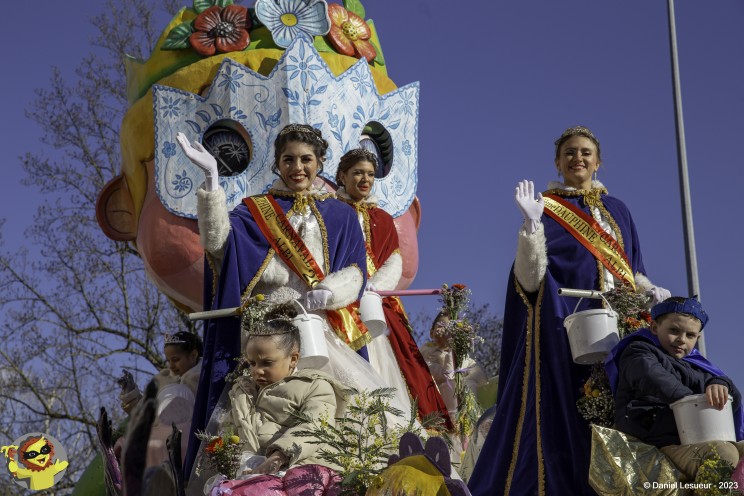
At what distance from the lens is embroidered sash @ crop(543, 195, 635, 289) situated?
6965 mm

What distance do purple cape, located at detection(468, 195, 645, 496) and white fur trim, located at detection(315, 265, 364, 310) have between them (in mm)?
863

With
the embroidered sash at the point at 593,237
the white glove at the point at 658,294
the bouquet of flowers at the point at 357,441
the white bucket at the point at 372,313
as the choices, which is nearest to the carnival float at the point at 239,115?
the white bucket at the point at 372,313

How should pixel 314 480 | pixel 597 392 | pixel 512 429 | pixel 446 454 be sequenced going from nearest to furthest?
pixel 446 454
pixel 314 480
pixel 597 392
pixel 512 429

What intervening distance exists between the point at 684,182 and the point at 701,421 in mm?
5162

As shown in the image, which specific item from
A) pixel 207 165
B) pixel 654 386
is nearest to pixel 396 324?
pixel 207 165

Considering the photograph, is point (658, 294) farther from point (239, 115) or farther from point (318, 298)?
point (239, 115)

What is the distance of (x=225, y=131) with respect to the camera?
10.6 m

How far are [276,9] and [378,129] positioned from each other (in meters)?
1.31

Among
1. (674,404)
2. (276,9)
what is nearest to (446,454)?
(674,404)

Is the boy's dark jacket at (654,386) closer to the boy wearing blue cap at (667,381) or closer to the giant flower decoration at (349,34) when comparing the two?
the boy wearing blue cap at (667,381)

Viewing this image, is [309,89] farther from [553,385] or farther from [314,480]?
[314,480]

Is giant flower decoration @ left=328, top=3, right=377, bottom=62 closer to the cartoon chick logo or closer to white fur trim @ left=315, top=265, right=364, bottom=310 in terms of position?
white fur trim @ left=315, top=265, right=364, bottom=310

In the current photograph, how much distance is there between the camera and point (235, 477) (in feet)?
18.5

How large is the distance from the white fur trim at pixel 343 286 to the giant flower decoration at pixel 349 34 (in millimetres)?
4027
